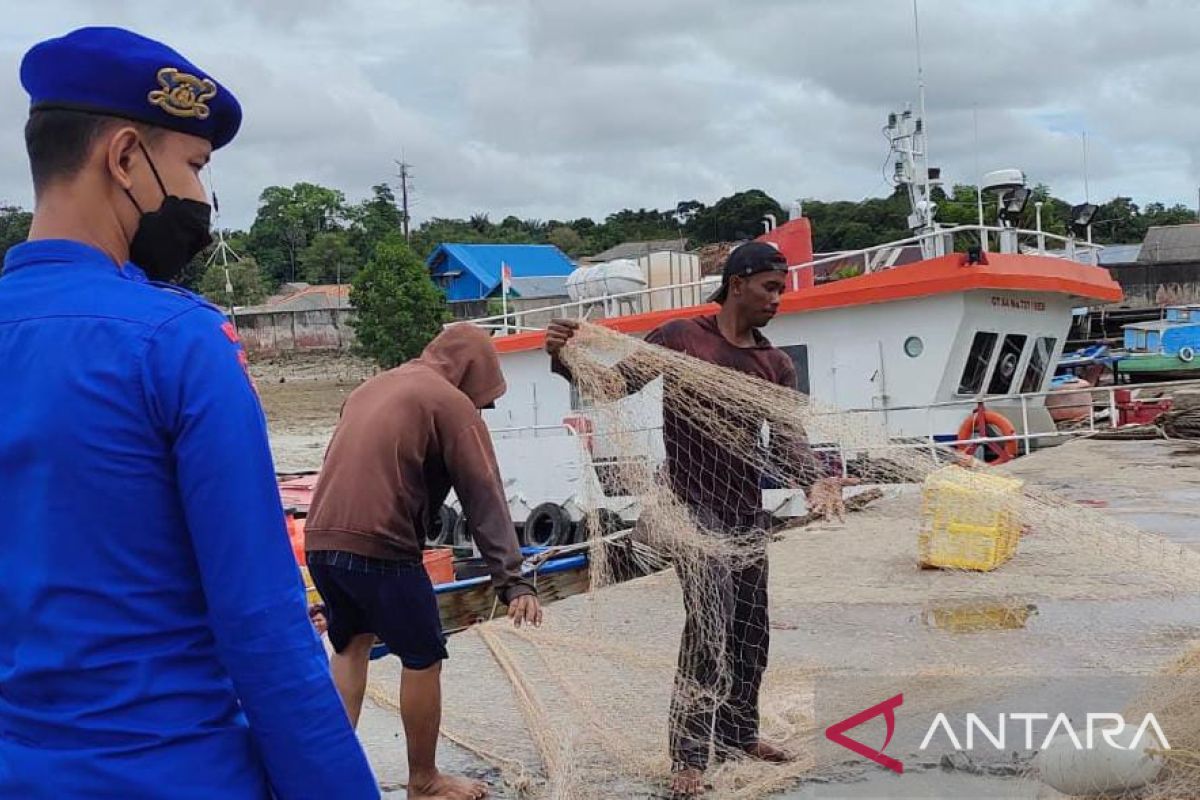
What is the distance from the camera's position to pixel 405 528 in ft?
11.1

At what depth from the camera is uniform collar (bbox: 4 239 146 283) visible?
141 centimetres

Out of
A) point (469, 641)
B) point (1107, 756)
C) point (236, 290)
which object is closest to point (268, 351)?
point (236, 290)

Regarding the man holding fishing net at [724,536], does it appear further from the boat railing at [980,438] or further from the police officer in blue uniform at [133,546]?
the police officer in blue uniform at [133,546]

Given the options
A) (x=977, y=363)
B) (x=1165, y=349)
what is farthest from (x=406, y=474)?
(x=1165, y=349)

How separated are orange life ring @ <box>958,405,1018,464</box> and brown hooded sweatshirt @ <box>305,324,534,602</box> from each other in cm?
706

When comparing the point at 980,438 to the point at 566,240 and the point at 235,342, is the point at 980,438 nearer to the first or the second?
the point at 235,342

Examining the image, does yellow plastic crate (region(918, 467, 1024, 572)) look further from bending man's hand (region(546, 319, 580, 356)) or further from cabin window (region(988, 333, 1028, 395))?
cabin window (region(988, 333, 1028, 395))

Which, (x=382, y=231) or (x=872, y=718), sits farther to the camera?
(x=382, y=231)

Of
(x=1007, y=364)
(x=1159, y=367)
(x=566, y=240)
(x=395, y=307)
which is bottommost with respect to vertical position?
(x=1159, y=367)

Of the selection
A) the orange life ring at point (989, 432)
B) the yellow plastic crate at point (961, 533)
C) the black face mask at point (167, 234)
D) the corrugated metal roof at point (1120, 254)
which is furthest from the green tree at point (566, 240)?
the black face mask at point (167, 234)

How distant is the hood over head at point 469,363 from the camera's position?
11.8 feet

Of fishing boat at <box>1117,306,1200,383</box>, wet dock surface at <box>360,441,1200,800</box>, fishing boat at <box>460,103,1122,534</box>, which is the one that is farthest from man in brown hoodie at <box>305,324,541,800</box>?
fishing boat at <box>1117,306,1200,383</box>

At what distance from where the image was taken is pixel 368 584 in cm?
335

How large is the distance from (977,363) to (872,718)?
7.18 m
